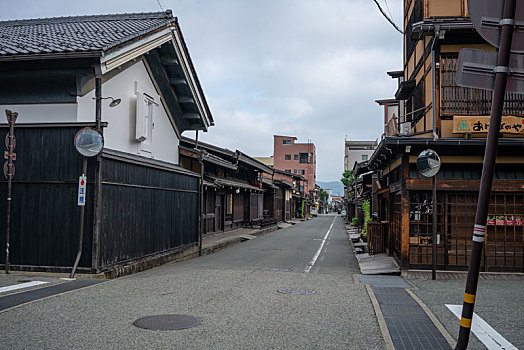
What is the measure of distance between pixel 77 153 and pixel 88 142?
0.67 meters

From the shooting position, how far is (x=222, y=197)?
90.7ft

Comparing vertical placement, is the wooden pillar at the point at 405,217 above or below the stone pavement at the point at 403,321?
above

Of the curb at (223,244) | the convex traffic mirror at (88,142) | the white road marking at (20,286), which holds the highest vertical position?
the convex traffic mirror at (88,142)

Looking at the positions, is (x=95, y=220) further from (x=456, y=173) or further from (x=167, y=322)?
(x=456, y=173)

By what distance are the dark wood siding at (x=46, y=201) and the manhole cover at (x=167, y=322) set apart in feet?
14.9

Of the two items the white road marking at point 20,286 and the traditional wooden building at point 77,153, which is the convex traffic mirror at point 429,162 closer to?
the traditional wooden building at point 77,153

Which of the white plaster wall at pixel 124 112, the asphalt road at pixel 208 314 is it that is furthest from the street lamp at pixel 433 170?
the white plaster wall at pixel 124 112

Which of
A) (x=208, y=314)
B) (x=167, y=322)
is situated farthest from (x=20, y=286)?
(x=208, y=314)

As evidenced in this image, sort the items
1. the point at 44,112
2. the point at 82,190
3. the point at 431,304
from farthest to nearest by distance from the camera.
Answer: the point at 44,112 < the point at 82,190 < the point at 431,304

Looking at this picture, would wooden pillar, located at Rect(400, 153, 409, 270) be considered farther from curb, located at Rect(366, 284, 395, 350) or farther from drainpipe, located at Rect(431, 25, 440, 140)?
curb, located at Rect(366, 284, 395, 350)

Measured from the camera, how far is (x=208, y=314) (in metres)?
7.61

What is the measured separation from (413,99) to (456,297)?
8.81 metres

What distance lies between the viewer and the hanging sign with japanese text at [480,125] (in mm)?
12523

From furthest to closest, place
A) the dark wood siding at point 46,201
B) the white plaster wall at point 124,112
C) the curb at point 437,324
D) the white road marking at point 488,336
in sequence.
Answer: the white plaster wall at point 124,112 < the dark wood siding at point 46,201 < the curb at point 437,324 < the white road marking at point 488,336
